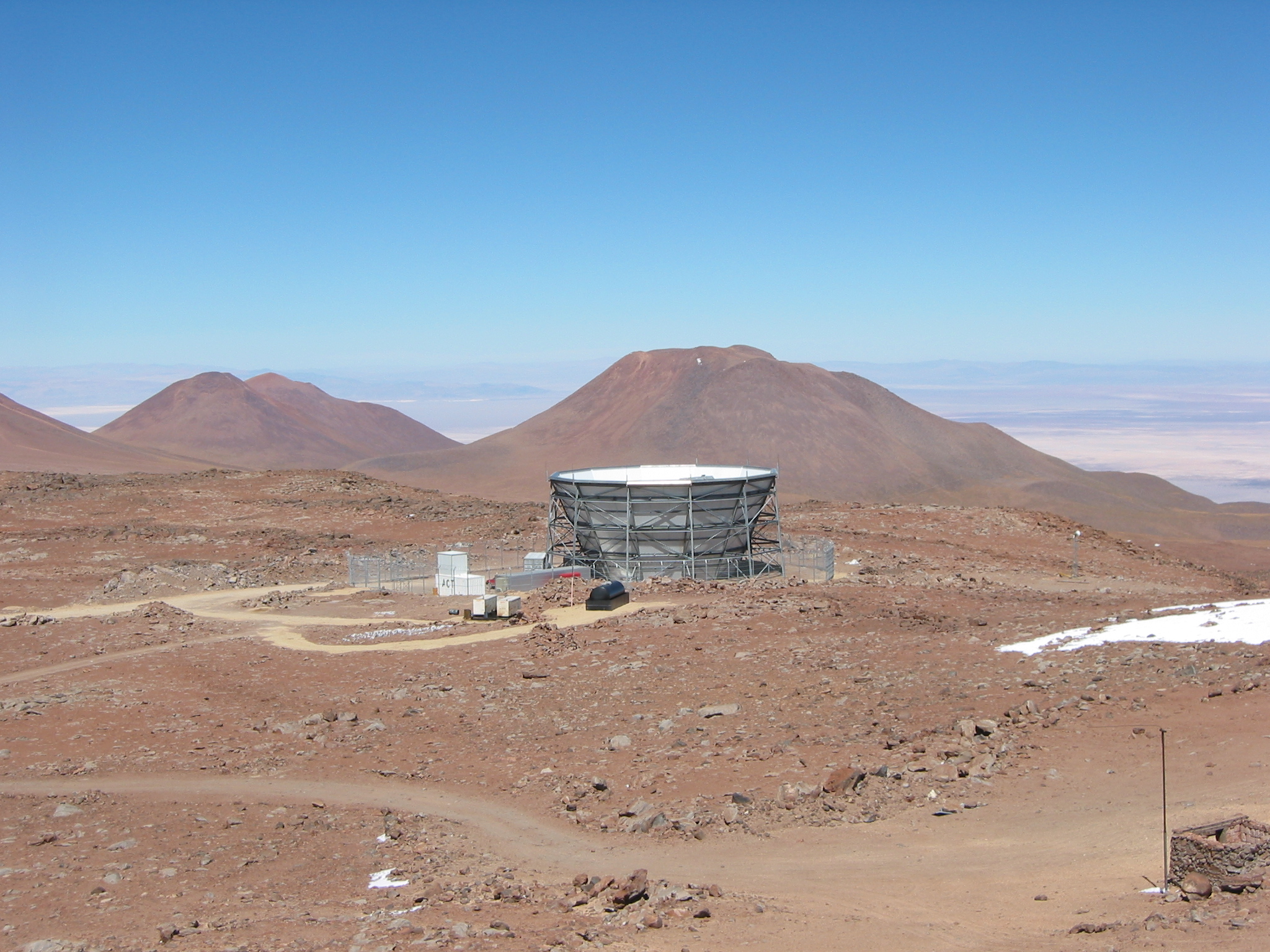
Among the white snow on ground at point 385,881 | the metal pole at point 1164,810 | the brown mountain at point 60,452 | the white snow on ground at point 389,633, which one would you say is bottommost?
the white snow on ground at point 385,881

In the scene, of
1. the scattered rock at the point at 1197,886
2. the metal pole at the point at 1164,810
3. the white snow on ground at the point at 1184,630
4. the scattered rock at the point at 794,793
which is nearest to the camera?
the scattered rock at the point at 1197,886

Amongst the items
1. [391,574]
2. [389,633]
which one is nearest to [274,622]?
[389,633]

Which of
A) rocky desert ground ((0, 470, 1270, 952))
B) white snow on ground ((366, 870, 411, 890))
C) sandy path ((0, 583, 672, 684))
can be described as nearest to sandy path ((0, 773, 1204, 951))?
rocky desert ground ((0, 470, 1270, 952))

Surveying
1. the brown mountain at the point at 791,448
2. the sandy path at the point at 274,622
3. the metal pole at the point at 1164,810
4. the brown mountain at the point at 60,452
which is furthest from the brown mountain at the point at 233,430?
the metal pole at the point at 1164,810

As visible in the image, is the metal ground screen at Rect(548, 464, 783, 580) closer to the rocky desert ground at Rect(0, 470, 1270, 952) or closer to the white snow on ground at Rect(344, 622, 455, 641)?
the rocky desert ground at Rect(0, 470, 1270, 952)

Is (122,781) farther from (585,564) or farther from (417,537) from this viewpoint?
(417,537)

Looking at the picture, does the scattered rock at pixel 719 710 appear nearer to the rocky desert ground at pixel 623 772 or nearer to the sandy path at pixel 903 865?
the rocky desert ground at pixel 623 772

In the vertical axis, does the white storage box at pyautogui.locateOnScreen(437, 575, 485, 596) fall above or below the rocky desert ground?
above

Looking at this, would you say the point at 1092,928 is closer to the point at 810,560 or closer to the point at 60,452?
the point at 810,560
